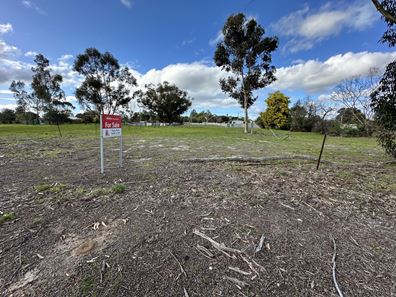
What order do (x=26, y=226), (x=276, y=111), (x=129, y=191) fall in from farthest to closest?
(x=276, y=111)
(x=129, y=191)
(x=26, y=226)

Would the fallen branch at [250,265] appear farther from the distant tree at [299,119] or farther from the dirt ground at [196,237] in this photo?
the distant tree at [299,119]

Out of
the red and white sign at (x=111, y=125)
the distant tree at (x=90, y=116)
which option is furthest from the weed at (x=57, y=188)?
the distant tree at (x=90, y=116)

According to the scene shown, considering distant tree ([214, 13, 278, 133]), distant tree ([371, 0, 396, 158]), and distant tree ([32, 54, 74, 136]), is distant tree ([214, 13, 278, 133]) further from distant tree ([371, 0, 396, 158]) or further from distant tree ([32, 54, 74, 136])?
distant tree ([32, 54, 74, 136])

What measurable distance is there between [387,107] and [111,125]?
6.80m

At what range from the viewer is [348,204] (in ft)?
9.98

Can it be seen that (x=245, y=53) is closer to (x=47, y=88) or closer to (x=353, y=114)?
(x=353, y=114)

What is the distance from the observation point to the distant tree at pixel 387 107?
4980mm

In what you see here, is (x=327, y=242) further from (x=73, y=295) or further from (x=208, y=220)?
(x=73, y=295)

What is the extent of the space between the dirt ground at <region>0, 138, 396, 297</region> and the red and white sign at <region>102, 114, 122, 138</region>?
1.20 metres

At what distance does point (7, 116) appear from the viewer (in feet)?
173

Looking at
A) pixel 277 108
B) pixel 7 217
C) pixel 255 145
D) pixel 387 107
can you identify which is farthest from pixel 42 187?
pixel 277 108

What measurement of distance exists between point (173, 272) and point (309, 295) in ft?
3.39

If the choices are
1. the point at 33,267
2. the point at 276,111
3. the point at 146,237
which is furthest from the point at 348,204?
the point at 276,111

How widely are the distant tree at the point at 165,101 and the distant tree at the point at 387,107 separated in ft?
142
